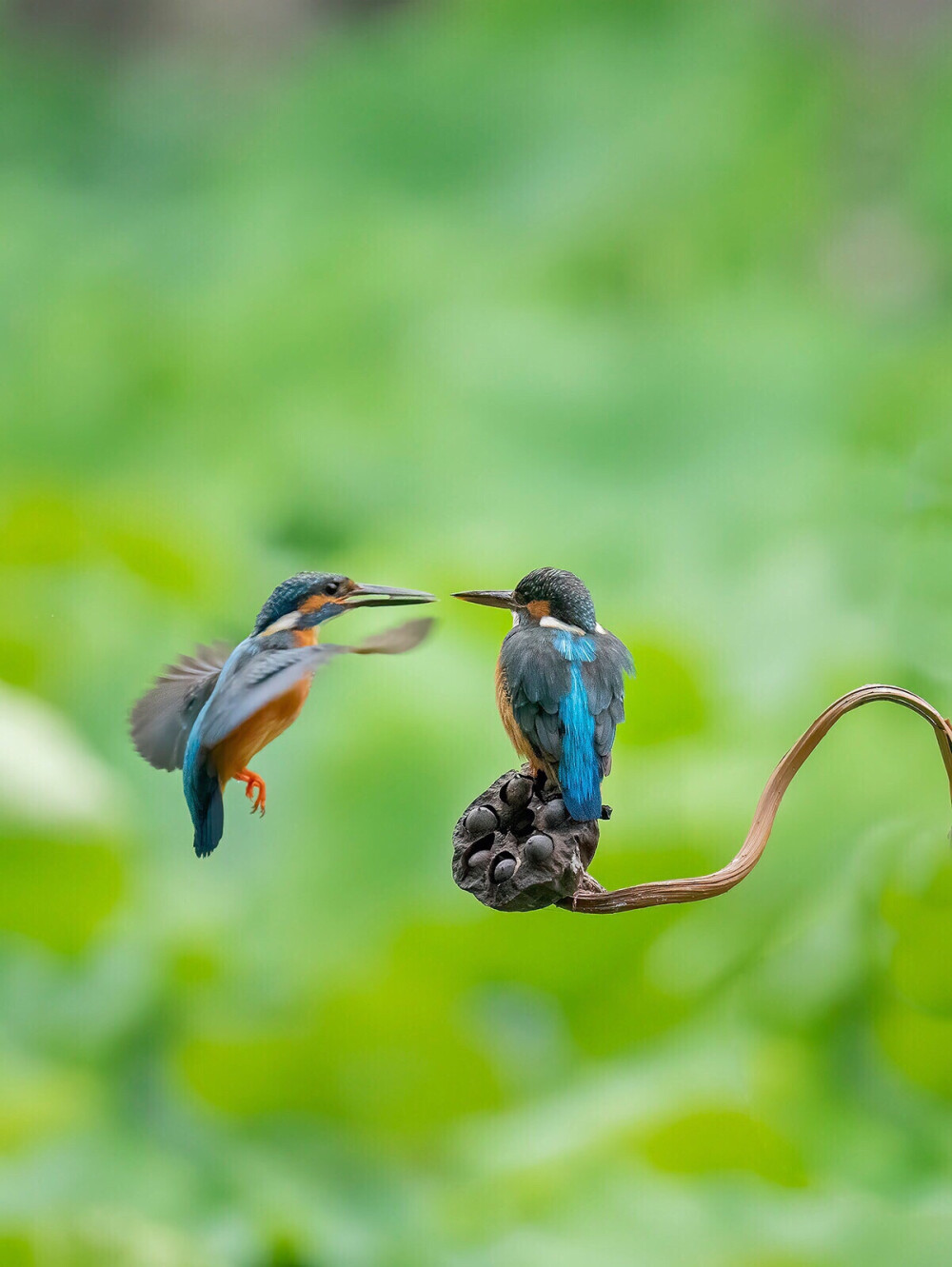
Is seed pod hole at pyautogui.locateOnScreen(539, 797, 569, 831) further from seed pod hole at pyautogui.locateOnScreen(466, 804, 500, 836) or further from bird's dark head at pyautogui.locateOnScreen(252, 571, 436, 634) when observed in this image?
bird's dark head at pyautogui.locateOnScreen(252, 571, 436, 634)

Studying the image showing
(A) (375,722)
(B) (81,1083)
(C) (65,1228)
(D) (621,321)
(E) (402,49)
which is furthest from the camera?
(E) (402,49)

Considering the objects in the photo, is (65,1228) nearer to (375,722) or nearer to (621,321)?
(375,722)

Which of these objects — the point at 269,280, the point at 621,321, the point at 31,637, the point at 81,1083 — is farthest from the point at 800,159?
the point at 81,1083

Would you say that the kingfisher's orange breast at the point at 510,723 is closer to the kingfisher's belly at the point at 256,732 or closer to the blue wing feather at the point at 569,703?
the blue wing feather at the point at 569,703

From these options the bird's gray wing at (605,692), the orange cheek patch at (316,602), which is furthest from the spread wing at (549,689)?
the orange cheek patch at (316,602)

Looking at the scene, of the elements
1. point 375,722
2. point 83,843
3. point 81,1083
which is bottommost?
point 81,1083

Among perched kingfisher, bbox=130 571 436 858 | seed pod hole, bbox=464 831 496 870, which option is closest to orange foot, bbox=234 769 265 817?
perched kingfisher, bbox=130 571 436 858

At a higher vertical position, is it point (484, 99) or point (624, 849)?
point (484, 99)
